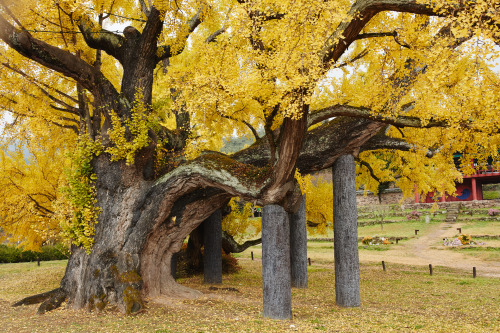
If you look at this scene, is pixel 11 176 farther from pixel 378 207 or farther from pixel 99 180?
pixel 378 207

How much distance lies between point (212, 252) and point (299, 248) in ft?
11.1

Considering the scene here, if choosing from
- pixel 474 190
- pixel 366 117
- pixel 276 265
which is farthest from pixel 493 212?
pixel 276 265

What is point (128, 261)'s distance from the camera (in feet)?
29.3

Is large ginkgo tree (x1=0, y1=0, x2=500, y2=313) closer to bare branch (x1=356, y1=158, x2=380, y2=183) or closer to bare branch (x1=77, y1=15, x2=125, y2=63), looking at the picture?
bare branch (x1=77, y1=15, x2=125, y2=63)

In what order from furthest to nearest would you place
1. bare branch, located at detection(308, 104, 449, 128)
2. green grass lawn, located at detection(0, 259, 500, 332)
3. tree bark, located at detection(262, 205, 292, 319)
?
tree bark, located at detection(262, 205, 292, 319) < bare branch, located at detection(308, 104, 449, 128) < green grass lawn, located at detection(0, 259, 500, 332)

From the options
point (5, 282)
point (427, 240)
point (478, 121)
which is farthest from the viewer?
point (427, 240)

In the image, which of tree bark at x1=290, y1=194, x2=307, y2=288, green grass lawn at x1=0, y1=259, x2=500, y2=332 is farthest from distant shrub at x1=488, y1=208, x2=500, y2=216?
tree bark at x1=290, y1=194, x2=307, y2=288

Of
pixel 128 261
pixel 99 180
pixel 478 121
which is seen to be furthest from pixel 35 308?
pixel 478 121

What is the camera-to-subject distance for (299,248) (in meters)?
12.3

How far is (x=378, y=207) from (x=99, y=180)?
121ft

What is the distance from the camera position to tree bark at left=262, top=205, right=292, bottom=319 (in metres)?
7.53

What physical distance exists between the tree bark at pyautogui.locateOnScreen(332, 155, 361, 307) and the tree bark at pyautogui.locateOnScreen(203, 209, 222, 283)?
18.1 ft

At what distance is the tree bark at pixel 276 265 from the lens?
753cm

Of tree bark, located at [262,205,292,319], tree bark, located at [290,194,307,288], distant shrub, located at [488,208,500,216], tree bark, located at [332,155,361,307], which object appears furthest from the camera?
distant shrub, located at [488,208,500,216]
